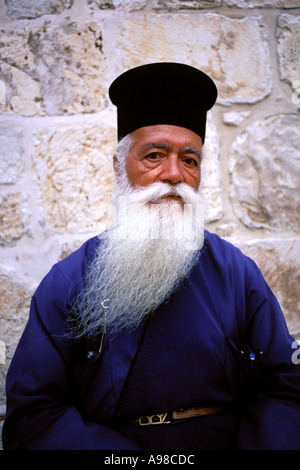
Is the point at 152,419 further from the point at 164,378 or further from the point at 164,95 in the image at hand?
the point at 164,95

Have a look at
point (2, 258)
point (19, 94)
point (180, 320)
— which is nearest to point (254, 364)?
point (180, 320)

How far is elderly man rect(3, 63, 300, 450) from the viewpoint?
1.19 meters

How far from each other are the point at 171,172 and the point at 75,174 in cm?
71

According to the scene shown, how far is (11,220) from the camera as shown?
6.29 ft

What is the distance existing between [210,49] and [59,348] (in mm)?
1793

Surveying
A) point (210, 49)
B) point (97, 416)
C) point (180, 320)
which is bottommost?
point (97, 416)

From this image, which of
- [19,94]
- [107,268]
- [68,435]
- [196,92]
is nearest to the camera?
[68,435]

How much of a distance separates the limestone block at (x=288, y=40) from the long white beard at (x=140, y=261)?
3.74 ft

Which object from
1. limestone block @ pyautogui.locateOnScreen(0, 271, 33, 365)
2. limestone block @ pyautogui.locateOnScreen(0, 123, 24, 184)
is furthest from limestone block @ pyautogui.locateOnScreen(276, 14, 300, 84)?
limestone block @ pyautogui.locateOnScreen(0, 271, 33, 365)

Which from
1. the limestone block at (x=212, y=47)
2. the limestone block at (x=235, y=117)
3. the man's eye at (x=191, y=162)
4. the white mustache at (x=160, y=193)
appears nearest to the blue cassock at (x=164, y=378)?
the white mustache at (x=160, y=193)

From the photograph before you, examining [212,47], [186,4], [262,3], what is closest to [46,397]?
[212,47]

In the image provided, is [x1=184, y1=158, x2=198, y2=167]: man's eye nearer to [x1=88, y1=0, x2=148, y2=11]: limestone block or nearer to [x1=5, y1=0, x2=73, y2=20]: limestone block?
[x1=88, y1=0, x2=148, y2=11]: limestone block
